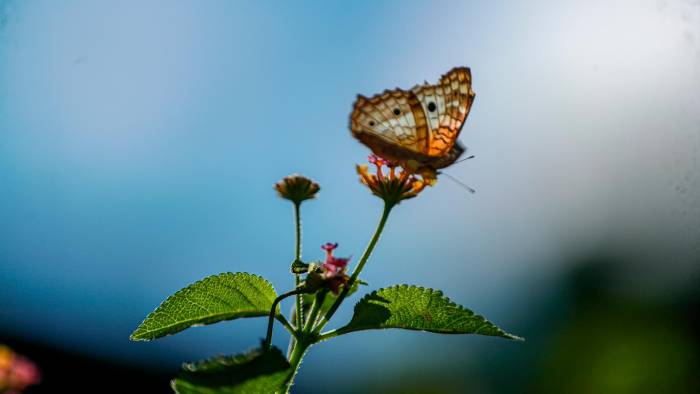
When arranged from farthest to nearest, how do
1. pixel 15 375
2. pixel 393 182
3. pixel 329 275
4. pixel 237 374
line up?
pixel 15 375, pixel 393 182, pixel 329 275, pixel 237 374

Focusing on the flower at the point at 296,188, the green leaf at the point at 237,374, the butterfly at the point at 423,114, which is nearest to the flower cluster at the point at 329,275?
the green leaf at the point at 237,374

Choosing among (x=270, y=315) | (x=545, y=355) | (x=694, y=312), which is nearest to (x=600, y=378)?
(x=545, y=355)

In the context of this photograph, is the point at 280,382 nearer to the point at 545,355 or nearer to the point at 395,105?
the point at 395,105

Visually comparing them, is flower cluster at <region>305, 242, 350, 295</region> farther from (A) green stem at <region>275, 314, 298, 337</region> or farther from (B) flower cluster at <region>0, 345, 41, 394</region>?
(B) flower cluster at <region>0, 345, 41, 394</region>

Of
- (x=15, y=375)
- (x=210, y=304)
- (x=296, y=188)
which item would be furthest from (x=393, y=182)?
(x=15, y=375)

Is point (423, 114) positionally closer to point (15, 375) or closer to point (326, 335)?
point (326, 335)

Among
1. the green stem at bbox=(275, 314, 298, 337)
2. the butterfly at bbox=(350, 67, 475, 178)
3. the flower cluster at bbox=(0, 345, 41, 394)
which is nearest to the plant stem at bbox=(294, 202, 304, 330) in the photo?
the green stem at bbox=(275, 314, 298, 337)
